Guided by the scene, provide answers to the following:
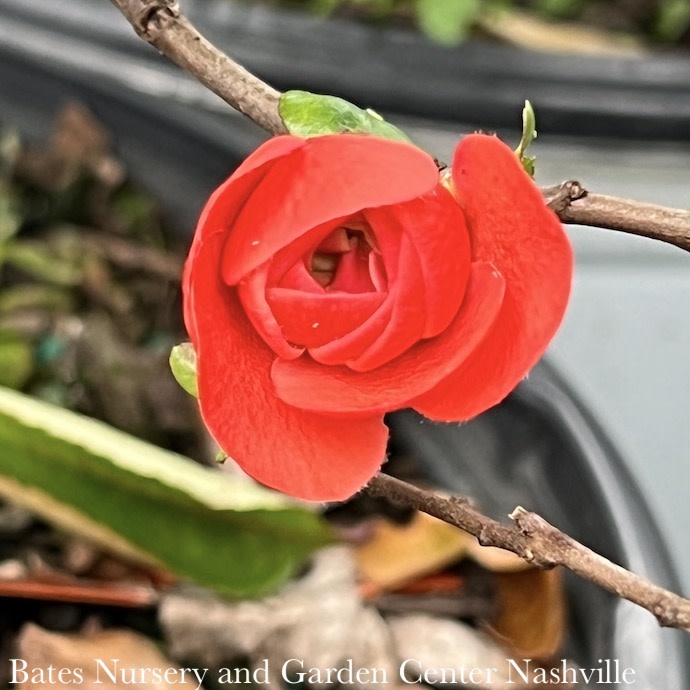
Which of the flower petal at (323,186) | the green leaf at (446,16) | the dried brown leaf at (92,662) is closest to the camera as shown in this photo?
the flower petal at (323,186)

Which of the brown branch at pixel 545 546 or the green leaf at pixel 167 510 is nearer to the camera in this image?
the brown branch at pixel 545 546

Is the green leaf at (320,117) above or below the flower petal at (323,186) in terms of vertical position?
above

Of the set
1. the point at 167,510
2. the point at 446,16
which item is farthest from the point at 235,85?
the point at 446,16

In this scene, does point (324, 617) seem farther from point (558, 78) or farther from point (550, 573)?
point (558, 78)

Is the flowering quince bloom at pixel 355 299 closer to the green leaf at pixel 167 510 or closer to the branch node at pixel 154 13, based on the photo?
the branch node at pixel 154 13

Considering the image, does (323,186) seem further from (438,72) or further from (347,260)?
(438,72)

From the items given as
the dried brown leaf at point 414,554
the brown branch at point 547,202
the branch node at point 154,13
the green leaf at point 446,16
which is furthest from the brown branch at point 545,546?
the green leaf at point 446,16

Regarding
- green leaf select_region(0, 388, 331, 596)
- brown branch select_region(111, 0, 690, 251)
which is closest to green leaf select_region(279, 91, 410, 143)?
brown branch select_region(111, 0, 690, 251)

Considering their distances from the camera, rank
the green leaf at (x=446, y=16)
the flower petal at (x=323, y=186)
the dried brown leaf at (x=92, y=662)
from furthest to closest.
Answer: the green leaf at (x=446, y=16)
the dried brown leaf at (x=92, y=662)
the flower petal at (x=323, y=186)

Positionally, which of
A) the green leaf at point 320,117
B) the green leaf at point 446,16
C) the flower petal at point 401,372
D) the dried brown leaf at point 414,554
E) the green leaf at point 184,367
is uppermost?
the green leaf at point 446,16
